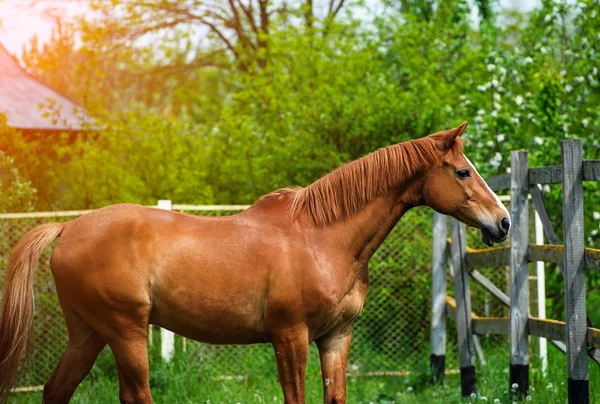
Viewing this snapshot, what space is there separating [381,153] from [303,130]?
590cm

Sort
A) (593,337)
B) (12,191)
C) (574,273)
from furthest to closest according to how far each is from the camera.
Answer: (12,191) < (574,273) < (593,337)

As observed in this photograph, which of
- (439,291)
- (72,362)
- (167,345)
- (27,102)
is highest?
(27,102)

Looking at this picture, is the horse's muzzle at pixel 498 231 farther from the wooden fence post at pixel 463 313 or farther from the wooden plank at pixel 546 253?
the wooden fence post at pixel 463 313

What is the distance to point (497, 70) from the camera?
412 inches

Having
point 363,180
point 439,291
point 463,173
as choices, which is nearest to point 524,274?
point 439,291

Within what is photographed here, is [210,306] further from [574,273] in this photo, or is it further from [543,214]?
[543,214]

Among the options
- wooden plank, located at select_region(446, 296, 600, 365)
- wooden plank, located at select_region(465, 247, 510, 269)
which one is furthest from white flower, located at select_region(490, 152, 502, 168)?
wooden plank, located at select_region(465, 247, 510, 269)

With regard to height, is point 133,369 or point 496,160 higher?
point 496,160

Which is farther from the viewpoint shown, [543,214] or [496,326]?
[496,326]

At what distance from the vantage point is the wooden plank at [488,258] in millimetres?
6473

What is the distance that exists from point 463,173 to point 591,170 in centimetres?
108

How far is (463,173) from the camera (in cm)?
459

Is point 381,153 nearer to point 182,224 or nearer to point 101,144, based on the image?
point 182,224

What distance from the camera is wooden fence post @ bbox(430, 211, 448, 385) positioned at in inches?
Answer: 297
